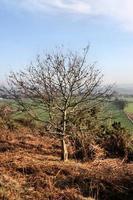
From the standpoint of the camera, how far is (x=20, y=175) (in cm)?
1114

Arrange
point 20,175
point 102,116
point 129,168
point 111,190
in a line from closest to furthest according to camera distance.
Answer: point 111,190
point 20,175
point 129,168
point 102,116

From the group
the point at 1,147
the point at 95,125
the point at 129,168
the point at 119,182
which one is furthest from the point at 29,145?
the point at 119,182

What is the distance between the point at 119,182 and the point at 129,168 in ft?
6.57

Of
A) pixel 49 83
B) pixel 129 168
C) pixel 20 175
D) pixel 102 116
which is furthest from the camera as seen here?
pixel 102 116

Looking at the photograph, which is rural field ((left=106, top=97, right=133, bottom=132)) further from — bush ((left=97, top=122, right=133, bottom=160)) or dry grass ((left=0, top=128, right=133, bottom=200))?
dry grass ((left=0, top=128, right=133, bottom=200))

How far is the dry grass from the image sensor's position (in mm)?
9477

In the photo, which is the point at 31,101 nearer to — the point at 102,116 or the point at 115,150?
the point at 102,116

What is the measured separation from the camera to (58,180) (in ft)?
35.2

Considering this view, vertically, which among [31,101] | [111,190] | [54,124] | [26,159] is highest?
[31,101]

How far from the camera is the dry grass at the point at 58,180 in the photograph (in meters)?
9.48

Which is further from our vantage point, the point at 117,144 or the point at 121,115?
the point at 121,115

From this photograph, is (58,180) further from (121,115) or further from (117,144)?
(121,115)

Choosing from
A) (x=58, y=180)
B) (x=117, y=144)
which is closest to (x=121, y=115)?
(x=117, y=144)

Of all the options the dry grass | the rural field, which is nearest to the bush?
the rural field
